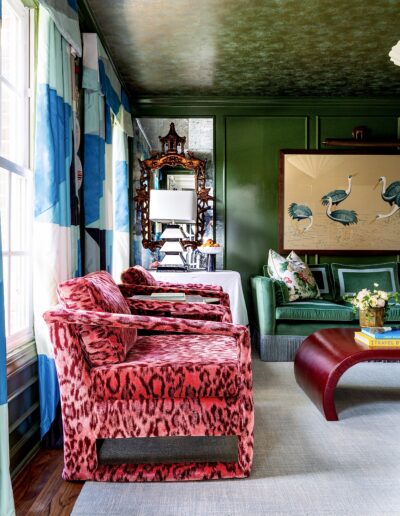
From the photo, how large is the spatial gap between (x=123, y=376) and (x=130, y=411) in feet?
0.47

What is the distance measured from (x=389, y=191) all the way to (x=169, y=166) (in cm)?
235

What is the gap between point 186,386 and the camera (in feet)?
6.28

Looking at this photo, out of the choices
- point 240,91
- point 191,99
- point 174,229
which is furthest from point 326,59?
point 174,229

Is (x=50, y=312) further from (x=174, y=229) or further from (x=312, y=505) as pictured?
(x=174, y=229)

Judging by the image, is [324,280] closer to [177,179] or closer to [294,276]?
[294,276]

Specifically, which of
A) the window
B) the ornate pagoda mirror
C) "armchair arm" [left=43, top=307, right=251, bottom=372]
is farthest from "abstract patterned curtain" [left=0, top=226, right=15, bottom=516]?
the ornate pagoda mirror

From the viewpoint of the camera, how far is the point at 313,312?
3914mm

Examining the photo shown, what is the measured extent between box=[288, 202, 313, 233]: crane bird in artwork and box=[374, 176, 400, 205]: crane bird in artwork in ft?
2.51

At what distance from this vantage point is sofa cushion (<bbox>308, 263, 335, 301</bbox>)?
4.61 metres

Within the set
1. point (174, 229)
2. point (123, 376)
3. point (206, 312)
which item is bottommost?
point (123, 376)

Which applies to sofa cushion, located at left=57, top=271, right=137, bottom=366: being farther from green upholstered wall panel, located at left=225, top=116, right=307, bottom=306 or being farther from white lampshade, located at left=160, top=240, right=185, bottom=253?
green upholstered wall panel, located at left=225, top=116, right=307, bottom=306

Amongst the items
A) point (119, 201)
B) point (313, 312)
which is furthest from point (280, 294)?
point (119, 201)

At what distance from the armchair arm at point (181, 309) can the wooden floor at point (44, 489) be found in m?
0.92

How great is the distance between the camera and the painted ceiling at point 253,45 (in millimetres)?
3129
